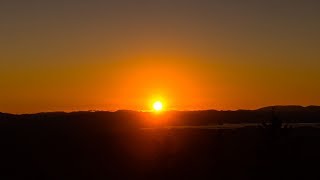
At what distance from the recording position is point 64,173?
131 ft

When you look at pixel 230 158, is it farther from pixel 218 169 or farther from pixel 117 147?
pixel 117 147

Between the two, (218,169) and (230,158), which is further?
(230,158)

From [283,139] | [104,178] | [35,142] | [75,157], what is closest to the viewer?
[283,139]

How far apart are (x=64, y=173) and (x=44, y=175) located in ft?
4.70

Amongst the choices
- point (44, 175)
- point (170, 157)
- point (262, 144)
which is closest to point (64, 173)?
point (44, 175)

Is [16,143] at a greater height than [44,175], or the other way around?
[16,143]

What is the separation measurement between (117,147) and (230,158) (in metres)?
15.0

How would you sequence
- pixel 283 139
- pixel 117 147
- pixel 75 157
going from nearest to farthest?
pixel 283 139
pixel 75 157
pixel 117 147

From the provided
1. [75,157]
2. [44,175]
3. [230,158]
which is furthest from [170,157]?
[44,175]

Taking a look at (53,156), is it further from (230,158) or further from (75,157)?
(230,158)

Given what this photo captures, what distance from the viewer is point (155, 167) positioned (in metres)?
41.4

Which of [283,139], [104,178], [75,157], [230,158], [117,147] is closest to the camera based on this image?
[283,139]

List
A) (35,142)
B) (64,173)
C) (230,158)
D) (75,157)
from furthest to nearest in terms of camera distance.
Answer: (35,142), (75,157), (230,158), (64,173)

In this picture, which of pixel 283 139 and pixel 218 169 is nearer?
pixel 283 139
